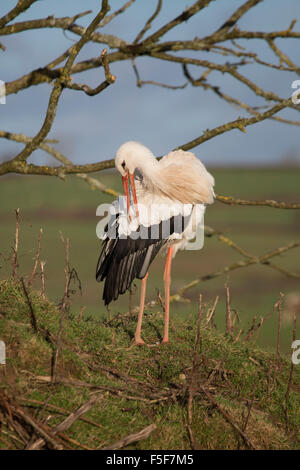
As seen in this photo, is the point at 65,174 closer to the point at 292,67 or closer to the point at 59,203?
the point at 292,67

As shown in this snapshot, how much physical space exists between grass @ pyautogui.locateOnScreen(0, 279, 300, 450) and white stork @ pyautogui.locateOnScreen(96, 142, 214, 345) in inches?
20.2

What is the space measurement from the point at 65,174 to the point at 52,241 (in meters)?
17.7

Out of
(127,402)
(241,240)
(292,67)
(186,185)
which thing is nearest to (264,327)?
(292,67)

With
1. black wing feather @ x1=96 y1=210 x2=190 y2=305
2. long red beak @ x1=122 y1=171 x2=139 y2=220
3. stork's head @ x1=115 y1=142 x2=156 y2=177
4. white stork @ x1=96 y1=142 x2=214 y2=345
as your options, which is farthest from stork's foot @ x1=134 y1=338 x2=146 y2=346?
stork's head @ x1=115 y1=142 x2=156 y2=177

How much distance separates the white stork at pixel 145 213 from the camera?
5.77 metres

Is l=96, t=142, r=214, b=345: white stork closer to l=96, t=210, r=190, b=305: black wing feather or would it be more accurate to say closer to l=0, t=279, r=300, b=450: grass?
l=96, t=210, r=190, b=305: black wing feather

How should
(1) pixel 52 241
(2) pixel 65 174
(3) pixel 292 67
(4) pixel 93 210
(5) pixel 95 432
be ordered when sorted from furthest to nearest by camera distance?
(4) pixel 93 210 → (1) pixel 52 241 → (3) pixel 292 67 → (2) pixel 65 174 → (5) pixel 95 432

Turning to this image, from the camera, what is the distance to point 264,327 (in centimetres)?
1285

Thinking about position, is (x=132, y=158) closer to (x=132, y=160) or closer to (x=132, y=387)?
(x=132, y=160)

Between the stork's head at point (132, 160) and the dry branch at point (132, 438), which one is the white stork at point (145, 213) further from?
the dry branch at point (132, 438)

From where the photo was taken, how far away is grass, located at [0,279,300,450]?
13.4 ft

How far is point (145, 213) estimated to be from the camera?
5.90m

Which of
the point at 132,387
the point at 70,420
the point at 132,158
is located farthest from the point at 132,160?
the point at 70,420

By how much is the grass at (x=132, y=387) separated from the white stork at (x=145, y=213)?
1.69 ft
